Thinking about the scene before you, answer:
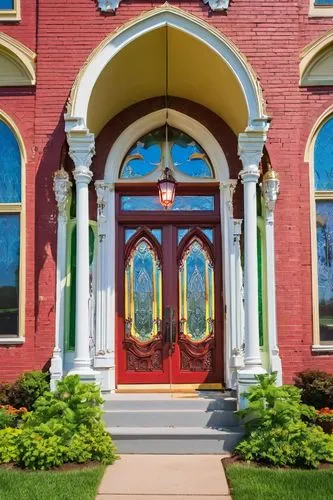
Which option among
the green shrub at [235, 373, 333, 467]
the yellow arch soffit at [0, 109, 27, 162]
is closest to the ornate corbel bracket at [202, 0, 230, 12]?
the yellow arch soffit at [0, 109, 27, 162]

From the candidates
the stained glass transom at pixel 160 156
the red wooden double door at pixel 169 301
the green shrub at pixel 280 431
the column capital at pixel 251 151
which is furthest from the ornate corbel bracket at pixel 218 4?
the green shrub at pixel 280 431

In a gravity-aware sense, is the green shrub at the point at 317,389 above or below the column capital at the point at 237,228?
below

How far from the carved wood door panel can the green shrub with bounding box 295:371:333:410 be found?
56.1 inches

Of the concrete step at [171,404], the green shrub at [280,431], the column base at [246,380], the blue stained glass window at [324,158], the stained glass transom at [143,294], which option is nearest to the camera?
the green shrub at [280,431]

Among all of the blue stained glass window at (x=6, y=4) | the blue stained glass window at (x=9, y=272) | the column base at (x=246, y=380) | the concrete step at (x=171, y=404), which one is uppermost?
the blue stained glass window at (x=6, y=4)

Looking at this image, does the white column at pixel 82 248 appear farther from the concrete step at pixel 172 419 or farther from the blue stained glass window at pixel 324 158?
the blue stained glass window at pixel 324 158

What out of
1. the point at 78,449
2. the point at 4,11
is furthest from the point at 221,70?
the point at 78,449

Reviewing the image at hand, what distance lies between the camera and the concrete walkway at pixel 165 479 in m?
5.61

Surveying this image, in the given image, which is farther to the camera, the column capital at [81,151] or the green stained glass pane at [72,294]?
the green stained glass pane at [72,294]

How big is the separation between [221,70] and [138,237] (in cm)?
263

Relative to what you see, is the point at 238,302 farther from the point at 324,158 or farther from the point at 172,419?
the point at 324,158

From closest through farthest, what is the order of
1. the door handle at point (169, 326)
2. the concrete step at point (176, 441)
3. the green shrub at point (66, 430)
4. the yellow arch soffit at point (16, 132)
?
the green shrub at point (66, 430)
the concrete step at point (176, 441)
the yellow arch soffit at point (16, 132)
the door handle at point (169, 326)

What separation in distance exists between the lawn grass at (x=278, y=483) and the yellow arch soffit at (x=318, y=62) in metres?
5.19

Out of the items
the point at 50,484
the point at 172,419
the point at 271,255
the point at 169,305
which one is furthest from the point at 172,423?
the point at 271,255
